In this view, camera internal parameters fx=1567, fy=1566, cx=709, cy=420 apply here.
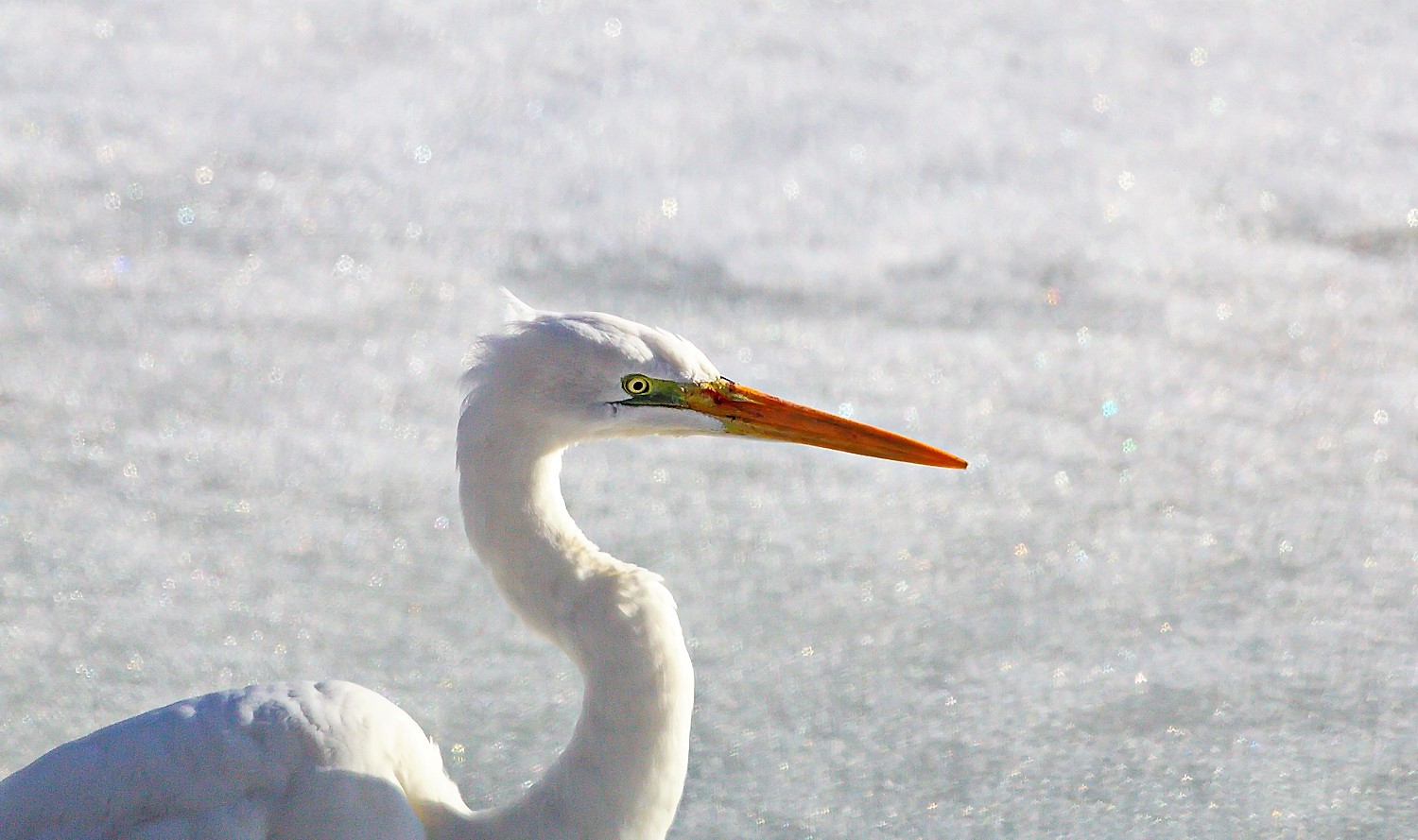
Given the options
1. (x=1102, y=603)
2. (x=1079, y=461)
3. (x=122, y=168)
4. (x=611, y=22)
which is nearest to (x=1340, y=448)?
(x=1079, y=461)

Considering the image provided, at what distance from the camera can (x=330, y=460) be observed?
3453mm

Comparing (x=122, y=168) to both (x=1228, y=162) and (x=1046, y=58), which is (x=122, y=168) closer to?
(x=1046, y=58)

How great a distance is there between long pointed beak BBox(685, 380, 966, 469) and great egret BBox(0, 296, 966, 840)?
3cm

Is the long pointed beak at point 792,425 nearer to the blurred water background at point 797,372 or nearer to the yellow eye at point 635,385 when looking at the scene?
the yellow eye at point 635,385

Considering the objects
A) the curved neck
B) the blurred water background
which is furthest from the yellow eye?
the blurred water background

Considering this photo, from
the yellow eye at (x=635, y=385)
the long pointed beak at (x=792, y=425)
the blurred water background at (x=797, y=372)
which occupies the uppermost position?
the yellow eye at (x=635, y=385)

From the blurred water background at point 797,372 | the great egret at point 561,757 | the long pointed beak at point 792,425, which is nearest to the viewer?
the great egret at point 561,757

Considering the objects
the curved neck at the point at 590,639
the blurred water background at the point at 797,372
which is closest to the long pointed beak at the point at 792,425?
the curved neck at the point at 590,639

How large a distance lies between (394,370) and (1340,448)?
2225 mm

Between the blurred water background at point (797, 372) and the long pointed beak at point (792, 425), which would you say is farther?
the blurred water background at point (797, 372)

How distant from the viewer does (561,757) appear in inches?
75.7

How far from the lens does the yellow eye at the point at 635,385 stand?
189 centimetres

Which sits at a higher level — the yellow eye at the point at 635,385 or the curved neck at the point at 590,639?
the yellow eye at the point at 635,385

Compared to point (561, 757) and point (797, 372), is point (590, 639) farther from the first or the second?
point (797, 372)
